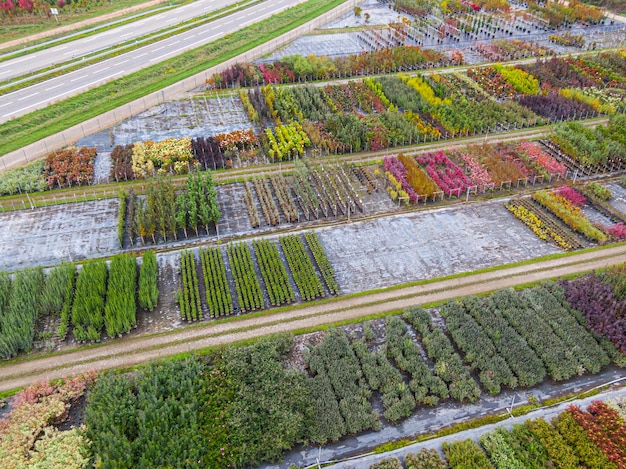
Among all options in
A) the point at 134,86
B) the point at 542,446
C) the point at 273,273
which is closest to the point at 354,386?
the point at 542,446

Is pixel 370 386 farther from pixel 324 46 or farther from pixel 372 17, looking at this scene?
pixel 372 17

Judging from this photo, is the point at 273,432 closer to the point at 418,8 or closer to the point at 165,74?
the point at 165,74

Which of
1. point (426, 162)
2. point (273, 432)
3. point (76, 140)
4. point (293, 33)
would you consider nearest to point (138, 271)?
point (273, 432)

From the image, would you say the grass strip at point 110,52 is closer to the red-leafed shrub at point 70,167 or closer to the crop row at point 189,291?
the red-leafed shrub at point 70,167

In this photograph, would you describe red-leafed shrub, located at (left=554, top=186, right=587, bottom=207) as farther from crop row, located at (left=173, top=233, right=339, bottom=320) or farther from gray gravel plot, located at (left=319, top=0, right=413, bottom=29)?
gray gravel plot, located at (left=319, top=0, right=413, bottom=29)

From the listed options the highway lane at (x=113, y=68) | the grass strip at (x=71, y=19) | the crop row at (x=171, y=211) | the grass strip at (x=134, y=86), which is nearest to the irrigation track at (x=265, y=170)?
the crop row at (x=171, y=211)

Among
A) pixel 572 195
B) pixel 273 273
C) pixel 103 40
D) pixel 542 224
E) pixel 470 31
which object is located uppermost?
pixel 103 40
